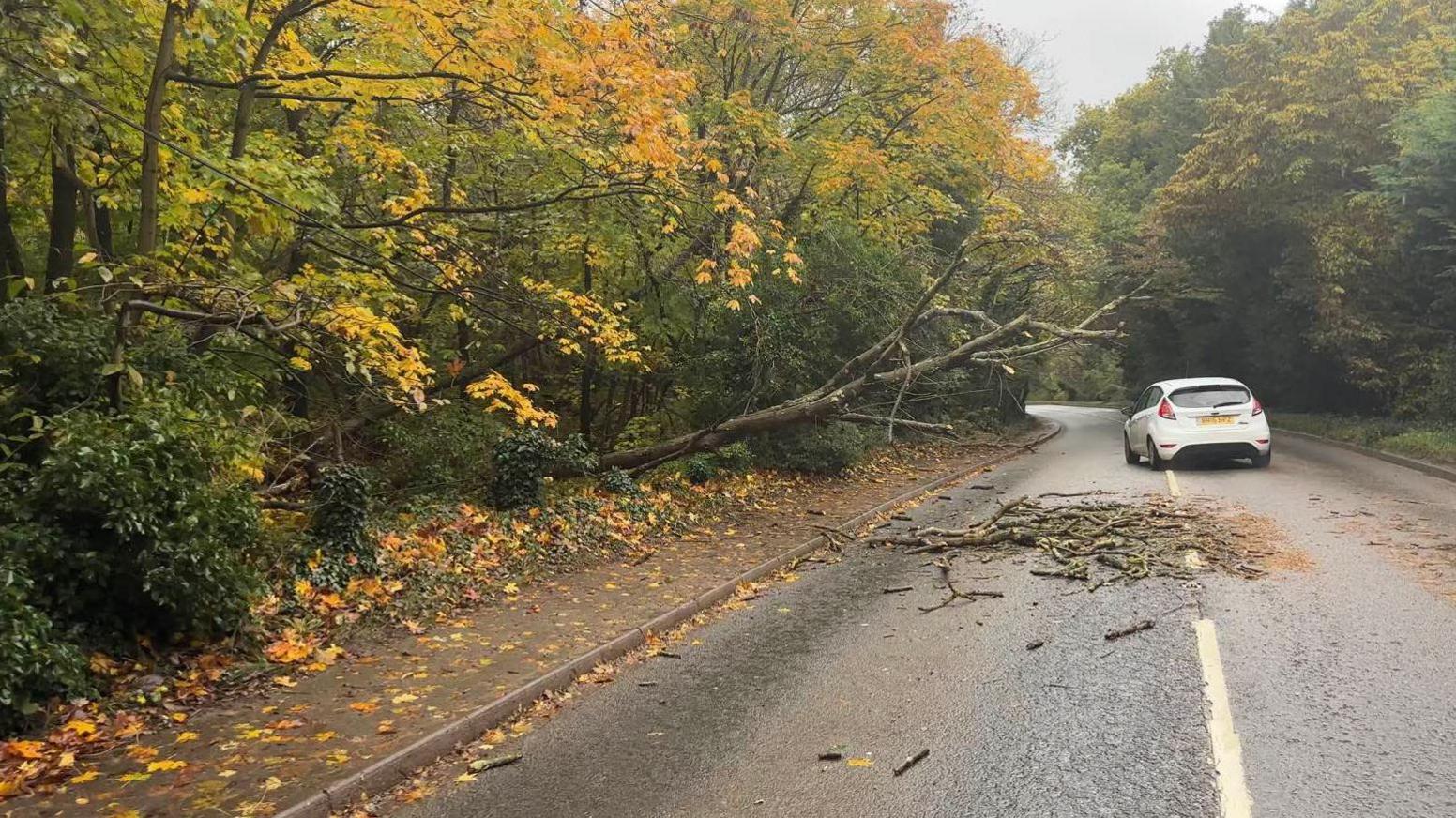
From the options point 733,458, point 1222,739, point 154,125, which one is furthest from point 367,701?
point 733,458

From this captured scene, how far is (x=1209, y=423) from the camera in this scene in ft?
Result: 47.7

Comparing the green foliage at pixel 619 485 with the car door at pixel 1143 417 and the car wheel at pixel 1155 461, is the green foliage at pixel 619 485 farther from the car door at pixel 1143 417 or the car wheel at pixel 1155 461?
the car door at pixel 1143 417

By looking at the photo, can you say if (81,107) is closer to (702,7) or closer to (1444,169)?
(702,7)

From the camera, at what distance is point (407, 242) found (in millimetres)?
10211

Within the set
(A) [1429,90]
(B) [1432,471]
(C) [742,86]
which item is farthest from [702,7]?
(A) [1429,90]

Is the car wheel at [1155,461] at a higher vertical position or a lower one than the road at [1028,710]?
lower

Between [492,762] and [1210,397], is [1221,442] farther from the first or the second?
[492,762]

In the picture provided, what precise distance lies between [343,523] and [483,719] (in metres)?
3.27

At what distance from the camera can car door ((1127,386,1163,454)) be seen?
621 inches

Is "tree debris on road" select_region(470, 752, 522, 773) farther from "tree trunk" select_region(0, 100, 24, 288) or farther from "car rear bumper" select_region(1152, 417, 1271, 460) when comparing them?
"car rear bumper" select_region(1152, 417, 1271, 460)

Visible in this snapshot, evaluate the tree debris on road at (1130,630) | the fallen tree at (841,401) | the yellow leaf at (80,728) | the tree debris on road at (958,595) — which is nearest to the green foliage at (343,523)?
the yellow leaf at (80,728)

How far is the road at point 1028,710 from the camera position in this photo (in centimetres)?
385

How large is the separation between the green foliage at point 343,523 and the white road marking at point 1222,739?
21.1 feet

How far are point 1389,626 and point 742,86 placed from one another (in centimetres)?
1343
